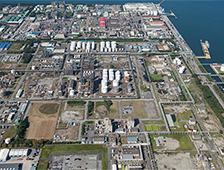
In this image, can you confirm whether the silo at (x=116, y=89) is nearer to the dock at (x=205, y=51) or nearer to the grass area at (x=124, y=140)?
the grass area at (x=124, y=140)

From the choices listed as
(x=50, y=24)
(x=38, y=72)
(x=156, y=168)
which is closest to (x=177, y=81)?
(x=156, y=168)

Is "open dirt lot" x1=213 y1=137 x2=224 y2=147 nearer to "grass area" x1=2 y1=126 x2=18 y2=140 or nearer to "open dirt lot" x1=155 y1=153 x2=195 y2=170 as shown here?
"open dirt lot" x1=155 y1=153 x2=195 y2=170

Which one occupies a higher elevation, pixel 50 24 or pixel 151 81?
pixel 50 24

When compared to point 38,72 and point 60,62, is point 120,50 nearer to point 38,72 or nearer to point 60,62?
point 60,62

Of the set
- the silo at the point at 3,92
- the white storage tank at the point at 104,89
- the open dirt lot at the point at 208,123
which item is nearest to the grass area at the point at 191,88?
the open dirt lot at the point at 208,123

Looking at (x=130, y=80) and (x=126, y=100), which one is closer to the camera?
(x=126, y=100)

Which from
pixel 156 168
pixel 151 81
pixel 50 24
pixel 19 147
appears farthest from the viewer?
pixel 50 24
